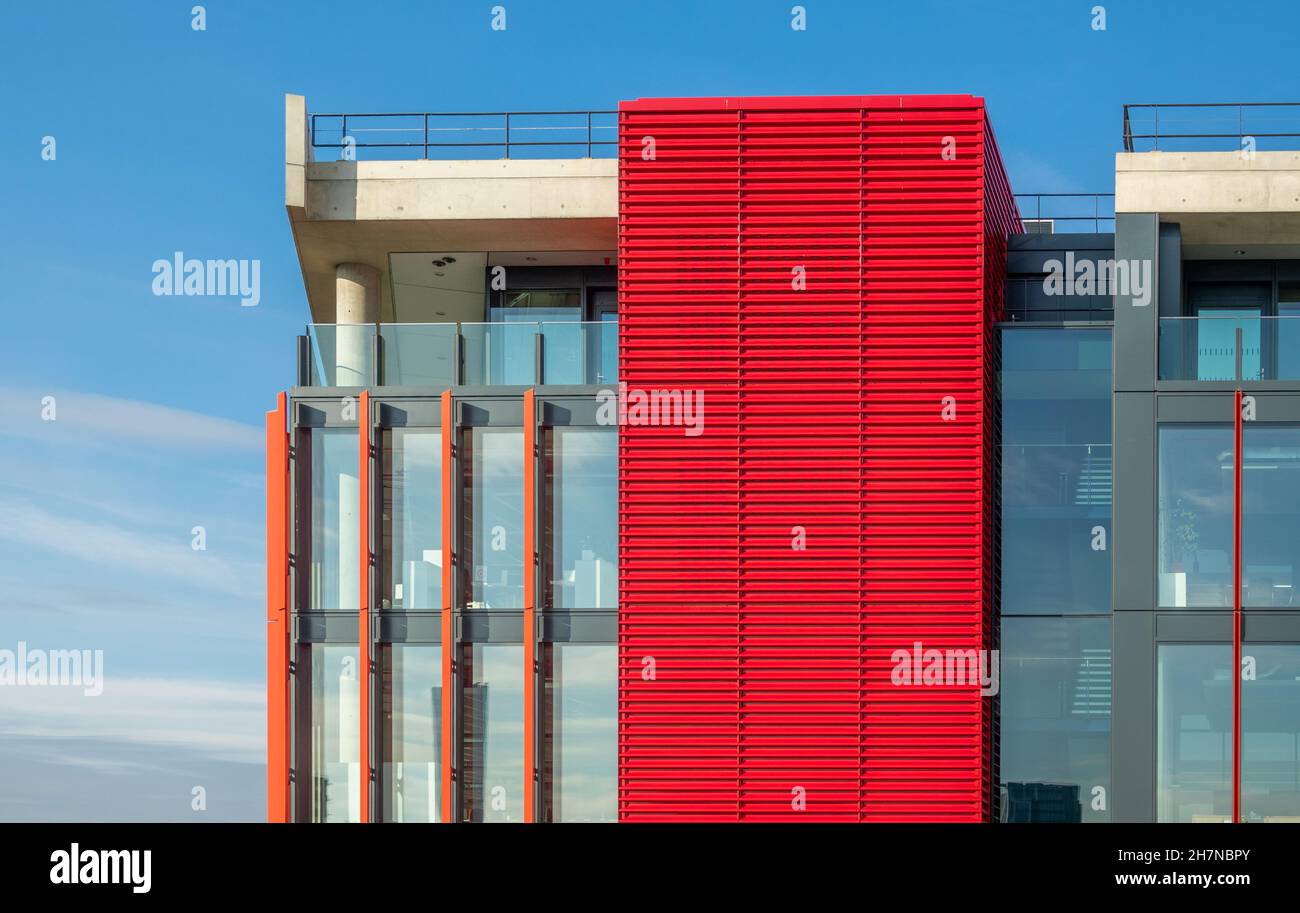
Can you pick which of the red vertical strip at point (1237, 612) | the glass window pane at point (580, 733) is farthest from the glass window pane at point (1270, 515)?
the glass window pane at point (580, 733)

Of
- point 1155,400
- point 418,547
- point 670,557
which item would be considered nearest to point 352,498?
point 418,547

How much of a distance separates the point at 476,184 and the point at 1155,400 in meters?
11.0

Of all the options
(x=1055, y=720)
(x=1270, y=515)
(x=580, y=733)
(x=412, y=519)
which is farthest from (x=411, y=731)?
(x=1270, y=515)

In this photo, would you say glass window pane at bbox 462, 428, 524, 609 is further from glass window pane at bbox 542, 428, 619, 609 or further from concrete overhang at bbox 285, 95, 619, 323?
concrete overhang at bbox 285, 95, 619, 323

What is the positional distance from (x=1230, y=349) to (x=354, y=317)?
13.9m

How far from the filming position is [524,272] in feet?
94.1

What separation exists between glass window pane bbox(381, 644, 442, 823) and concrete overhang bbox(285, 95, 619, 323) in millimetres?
6696

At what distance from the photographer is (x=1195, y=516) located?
83.3 feet

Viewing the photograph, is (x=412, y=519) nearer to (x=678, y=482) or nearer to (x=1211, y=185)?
(x=678, y=482)

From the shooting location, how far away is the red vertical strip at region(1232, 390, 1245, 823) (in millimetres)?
24547

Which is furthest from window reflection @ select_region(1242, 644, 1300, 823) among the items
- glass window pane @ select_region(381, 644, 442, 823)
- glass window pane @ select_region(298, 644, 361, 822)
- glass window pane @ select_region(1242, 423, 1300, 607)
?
glass window pane @ select_region(298, 644, 361, 822)

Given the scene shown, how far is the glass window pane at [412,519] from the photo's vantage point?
84.6 feet
